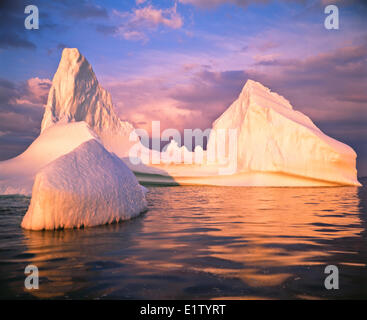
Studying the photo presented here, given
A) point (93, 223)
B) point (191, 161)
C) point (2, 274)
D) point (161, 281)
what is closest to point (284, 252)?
point (161, 281)

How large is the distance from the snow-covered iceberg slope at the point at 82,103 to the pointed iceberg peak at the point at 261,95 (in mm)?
11931

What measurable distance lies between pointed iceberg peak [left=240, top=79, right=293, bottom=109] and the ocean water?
19.5 metres

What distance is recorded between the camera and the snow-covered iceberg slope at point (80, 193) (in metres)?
6.89

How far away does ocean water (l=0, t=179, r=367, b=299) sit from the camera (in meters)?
3.36

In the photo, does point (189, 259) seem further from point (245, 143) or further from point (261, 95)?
point (261, 95)

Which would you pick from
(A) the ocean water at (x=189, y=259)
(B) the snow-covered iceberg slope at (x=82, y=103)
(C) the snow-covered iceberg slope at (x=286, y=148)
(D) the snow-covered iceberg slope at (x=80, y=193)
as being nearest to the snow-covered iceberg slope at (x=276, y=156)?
(C) the snow-covered iceberg slope at (x=286, y=148)

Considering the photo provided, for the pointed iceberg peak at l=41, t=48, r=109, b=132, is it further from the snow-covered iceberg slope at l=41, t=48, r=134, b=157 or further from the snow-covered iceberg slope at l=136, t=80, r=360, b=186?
the snow-covered iceberg slope at l=136, t=80, r=360, b=186

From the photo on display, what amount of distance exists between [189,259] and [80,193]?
357 centimetres

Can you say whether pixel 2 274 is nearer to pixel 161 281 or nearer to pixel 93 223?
pixel 161 281

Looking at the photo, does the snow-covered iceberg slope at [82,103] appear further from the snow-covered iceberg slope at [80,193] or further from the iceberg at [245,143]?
the snow-covered iceberg slope at [80,193]

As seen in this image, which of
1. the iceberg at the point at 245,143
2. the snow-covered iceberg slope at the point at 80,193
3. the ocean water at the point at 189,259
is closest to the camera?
the ocean water at the point at 189,259

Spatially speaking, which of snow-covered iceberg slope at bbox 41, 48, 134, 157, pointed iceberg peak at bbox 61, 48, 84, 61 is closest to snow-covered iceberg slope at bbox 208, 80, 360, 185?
snow-covered iceberg slope at bbox 41, 48, 134, 157

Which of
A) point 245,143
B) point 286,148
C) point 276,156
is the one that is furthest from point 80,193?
point 245,143
